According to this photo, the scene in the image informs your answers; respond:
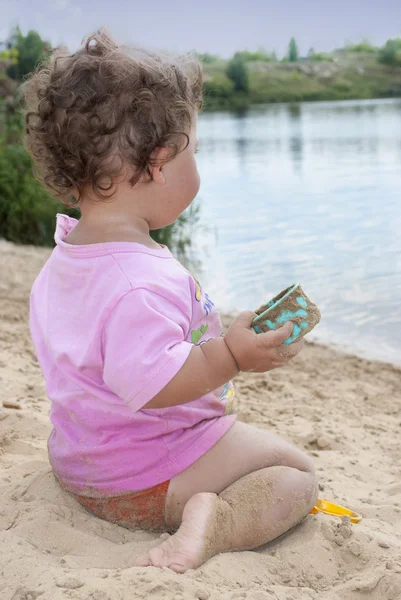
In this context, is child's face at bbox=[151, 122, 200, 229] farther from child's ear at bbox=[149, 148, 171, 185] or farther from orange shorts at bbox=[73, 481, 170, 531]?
orange shorts at bbox=[73, 481, 170, 531]

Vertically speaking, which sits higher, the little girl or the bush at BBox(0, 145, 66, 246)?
the little girl

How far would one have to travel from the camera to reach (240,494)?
2.04 metres

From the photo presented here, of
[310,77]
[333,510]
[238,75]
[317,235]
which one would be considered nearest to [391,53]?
[310,77]

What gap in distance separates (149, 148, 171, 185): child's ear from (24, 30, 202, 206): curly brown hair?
0.01 meters

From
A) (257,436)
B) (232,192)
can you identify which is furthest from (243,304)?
(232,192)

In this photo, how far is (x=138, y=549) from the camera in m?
1.94

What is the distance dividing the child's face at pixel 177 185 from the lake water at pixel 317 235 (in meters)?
3.11

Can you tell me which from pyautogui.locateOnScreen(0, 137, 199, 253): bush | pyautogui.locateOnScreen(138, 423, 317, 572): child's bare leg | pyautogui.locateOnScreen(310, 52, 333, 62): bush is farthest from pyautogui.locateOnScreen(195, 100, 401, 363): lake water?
pyautogui.locateOnScreen(310, 52, 333, 62): bush

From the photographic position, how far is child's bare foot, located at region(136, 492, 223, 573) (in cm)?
182

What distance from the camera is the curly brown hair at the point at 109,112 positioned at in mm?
1915

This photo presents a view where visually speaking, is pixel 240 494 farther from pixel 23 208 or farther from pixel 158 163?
pixel 23 208

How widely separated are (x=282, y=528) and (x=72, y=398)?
2.23 feet

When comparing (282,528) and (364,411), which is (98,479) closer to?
(282,528)

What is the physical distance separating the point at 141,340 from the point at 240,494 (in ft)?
1.86
